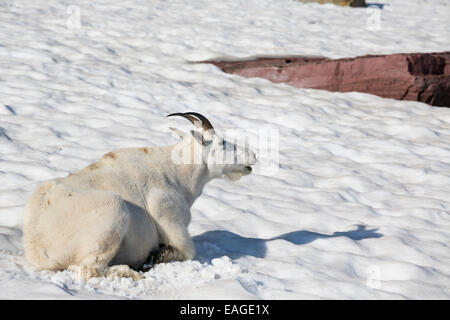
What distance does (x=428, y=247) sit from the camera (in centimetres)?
584

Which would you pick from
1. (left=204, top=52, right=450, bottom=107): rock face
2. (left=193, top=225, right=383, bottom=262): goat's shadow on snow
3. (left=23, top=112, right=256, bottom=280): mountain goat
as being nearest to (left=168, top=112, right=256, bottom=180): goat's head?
(left=23, top=112, right=256, bottom=280): mountain goat

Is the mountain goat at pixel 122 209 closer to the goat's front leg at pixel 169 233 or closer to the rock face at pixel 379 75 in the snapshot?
the goat's front leg at pixel 169 233

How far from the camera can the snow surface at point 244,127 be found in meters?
4.58

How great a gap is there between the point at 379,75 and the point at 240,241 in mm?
8352

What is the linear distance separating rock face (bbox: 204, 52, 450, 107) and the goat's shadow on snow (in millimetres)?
7135

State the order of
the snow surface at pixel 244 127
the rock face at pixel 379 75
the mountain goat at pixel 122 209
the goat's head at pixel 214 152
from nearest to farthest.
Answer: the mountain goat at pixel 122 209 → the snow surface at pixel 244 127 → the goat's head at pixel 214 152 → the rock face at pixel 379 75

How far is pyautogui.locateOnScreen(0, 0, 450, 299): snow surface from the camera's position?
4.58m

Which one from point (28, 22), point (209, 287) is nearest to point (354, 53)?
point (28, 22)

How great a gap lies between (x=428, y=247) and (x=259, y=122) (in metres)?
5.13

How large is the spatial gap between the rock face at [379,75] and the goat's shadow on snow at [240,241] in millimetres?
7135

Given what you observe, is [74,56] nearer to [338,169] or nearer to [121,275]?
[338,169]

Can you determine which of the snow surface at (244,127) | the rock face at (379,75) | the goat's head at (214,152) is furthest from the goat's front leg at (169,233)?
the rock face at (379,75)

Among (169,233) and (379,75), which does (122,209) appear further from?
(379,75)

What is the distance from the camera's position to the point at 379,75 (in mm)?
12859
